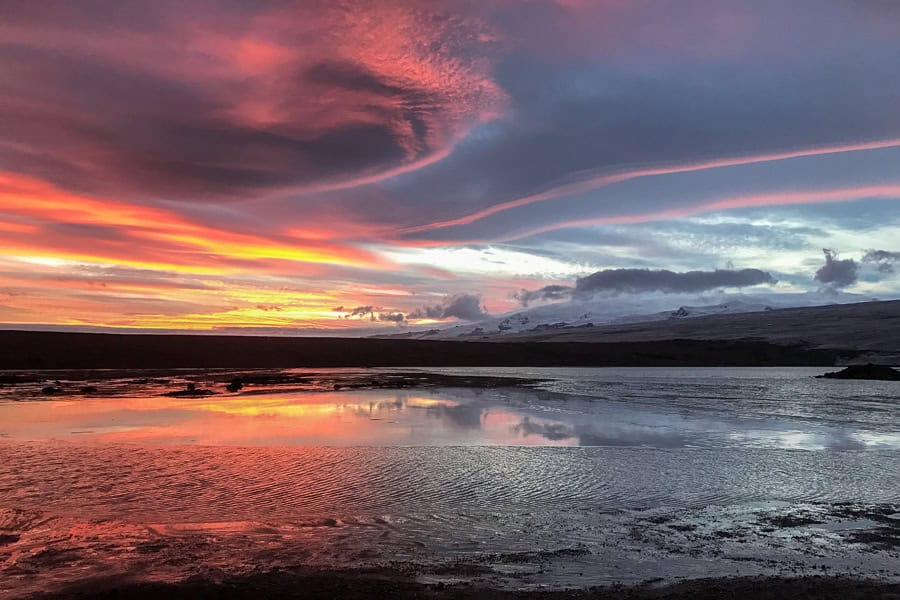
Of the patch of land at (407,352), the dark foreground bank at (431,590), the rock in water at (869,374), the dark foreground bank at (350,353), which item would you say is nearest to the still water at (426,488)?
the dark foreground bank at (431,590)

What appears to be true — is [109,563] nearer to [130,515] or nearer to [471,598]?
[130,515]

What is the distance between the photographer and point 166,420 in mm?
21359

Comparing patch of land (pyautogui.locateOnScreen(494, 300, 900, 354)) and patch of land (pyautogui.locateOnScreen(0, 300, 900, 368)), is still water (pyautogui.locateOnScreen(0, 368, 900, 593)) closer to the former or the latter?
patch of land (pyautogui.locateOnScreen(0, 300, 900, 368))

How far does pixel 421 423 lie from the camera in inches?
840

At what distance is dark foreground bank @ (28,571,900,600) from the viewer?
6773mm

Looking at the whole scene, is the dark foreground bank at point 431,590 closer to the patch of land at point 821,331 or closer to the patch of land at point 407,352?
the patch of land at point 407,352

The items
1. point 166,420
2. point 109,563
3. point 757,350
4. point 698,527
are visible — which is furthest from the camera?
point 757,350

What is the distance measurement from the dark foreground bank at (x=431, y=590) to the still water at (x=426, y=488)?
0.44 meters

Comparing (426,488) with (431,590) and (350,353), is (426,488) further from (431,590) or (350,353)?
(350,353)

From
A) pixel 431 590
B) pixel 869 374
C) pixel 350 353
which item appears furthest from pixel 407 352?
pixel 431 590

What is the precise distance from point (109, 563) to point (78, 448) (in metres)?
9.28

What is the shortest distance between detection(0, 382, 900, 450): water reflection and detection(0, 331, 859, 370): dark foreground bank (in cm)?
3733

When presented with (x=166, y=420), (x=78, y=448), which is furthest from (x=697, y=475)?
(x=166, y=420)

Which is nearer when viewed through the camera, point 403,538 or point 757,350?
point 403,538
